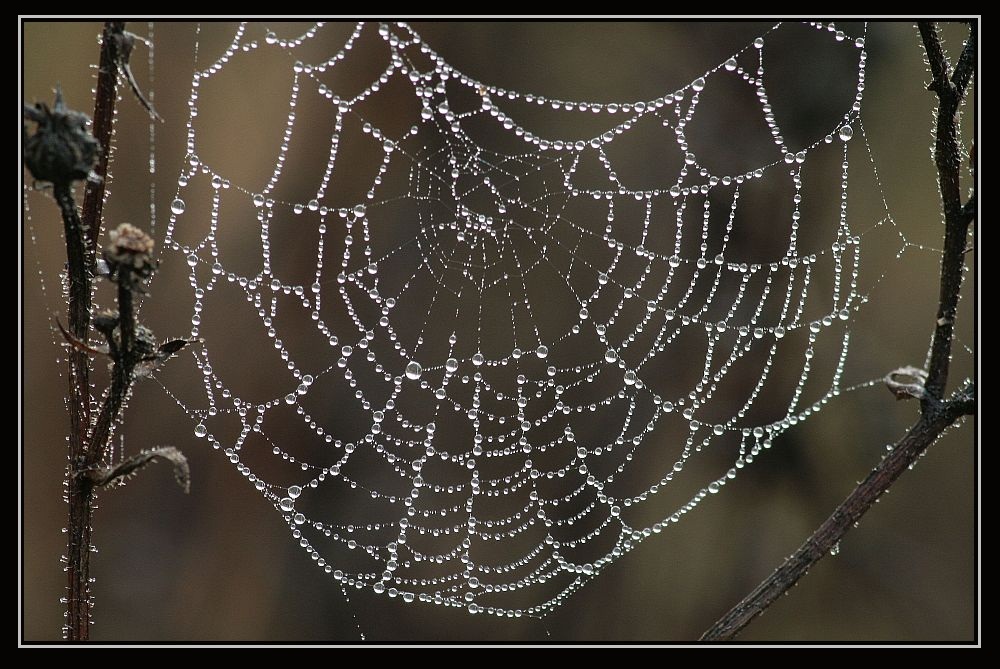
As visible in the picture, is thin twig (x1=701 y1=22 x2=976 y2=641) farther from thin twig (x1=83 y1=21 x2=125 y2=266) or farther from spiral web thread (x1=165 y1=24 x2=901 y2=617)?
thin twig (x1=83 y1=21 x2=125 y2=266)

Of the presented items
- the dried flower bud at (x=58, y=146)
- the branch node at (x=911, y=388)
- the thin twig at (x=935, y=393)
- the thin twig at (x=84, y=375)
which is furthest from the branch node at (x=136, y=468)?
the branch node at (x=911, y=388)

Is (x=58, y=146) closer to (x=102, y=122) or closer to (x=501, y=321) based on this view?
(x=102, y=122)

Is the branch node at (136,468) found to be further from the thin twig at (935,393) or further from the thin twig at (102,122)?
the thin twig at (935,393)

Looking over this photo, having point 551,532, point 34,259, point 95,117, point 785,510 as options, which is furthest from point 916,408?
point 34,259

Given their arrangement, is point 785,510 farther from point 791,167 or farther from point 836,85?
point 836,85

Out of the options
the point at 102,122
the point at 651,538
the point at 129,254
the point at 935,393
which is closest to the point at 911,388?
the point at 935,393

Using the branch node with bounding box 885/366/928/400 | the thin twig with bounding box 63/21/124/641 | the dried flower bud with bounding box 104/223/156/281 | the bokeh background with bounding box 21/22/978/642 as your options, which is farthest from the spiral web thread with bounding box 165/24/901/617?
the dried flower bud with bounding box 104/223/156/281
